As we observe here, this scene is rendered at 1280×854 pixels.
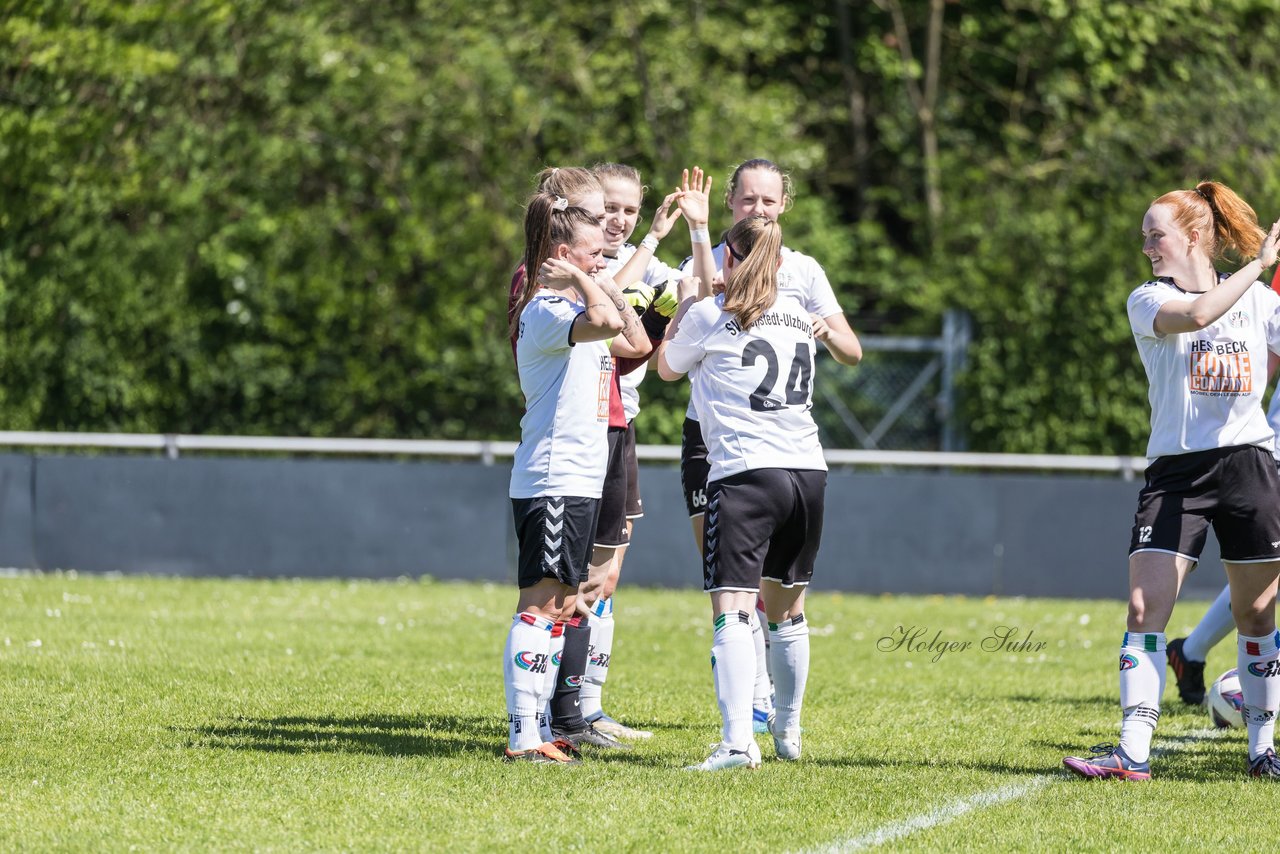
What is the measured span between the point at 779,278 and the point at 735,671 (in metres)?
1.52

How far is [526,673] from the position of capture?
5699 mm

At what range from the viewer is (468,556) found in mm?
13547

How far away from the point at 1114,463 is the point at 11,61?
10648 mm

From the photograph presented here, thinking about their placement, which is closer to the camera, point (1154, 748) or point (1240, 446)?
point (1240, 446)

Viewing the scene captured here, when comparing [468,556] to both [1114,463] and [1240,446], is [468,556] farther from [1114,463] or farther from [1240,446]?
[1240,446]

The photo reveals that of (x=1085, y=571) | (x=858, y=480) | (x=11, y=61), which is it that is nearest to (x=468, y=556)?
(x=858, y=480)

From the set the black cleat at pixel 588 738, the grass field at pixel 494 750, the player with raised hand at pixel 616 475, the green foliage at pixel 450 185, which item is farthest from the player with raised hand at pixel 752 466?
the green foliage at pixel 450 185

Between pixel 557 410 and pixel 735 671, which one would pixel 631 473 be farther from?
pixel 735 671

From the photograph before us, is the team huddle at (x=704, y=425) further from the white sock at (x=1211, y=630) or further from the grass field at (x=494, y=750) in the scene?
the white sock at (x=1211, y=630)

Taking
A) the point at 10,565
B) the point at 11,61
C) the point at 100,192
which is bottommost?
the point at 10,565

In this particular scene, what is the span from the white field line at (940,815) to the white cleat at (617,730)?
163 centimetres

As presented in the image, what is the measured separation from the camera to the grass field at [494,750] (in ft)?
15.5

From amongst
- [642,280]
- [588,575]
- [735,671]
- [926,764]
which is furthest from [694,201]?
[926,764]

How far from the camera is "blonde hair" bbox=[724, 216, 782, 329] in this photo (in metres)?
5.70
